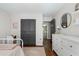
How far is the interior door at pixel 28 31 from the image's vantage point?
446 centimetres

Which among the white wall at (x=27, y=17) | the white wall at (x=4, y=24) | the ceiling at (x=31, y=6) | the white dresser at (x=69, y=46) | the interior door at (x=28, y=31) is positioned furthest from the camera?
the interior door at (x=28, y=31)

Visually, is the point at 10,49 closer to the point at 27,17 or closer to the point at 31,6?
the point at 31,6

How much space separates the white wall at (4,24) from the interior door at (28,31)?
64 centimetres

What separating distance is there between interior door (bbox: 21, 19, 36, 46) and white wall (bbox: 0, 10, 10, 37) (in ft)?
2.09

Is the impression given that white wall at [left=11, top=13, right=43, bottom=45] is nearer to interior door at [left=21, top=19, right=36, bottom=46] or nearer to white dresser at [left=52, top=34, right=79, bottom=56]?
interior door at [left=21, top=19, right=36, bottom=46]

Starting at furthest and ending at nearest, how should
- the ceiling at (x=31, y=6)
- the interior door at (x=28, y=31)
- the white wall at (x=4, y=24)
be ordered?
the interior door at (x=28, y=31), the white wall at (x=4, y=24), the ceiling at (x=31, y=6)

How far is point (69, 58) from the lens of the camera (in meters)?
0.44

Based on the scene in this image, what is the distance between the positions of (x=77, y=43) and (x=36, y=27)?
10.6 feet

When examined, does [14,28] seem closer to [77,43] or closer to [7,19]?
[7,19]

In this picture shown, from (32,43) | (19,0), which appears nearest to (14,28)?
(32,43)

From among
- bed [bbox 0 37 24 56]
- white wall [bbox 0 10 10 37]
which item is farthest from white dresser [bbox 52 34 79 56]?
white wall [bbox 0 10 10 37]

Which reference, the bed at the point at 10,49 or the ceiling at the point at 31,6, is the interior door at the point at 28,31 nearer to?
the ceiling at the point at 31,6

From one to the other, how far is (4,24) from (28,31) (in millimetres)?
1115

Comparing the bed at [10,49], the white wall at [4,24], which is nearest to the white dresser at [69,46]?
the bed at [10,49]
